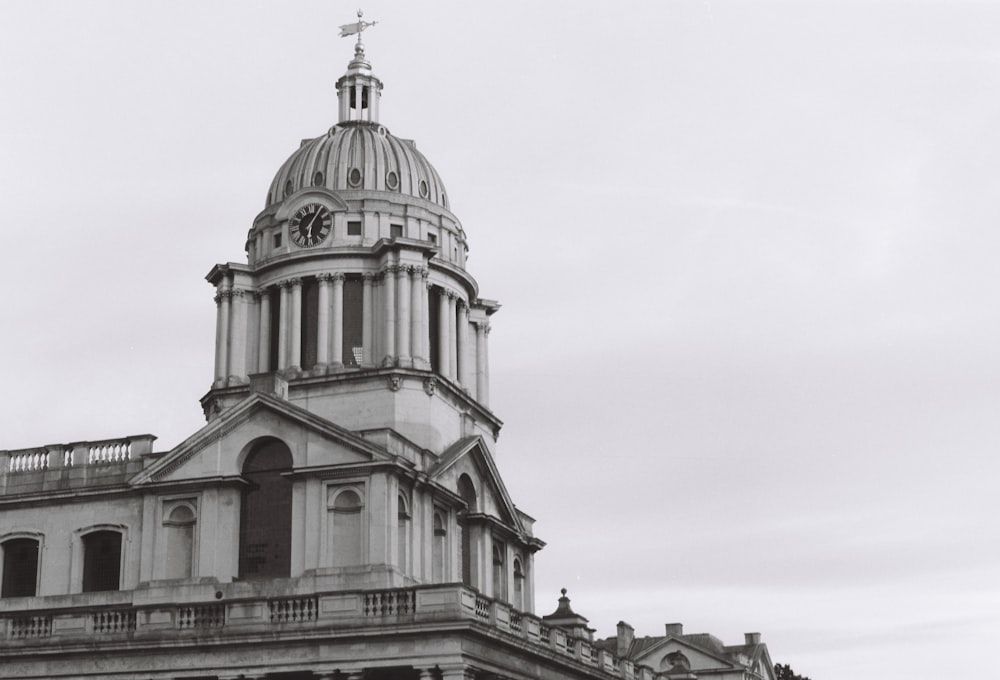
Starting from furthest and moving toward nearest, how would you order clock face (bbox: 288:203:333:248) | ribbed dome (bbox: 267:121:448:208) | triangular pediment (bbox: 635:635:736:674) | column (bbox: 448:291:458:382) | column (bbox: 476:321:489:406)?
triangular pediment (bbox: 635:635:736:674) → column (bbox: 476:321:489:406) → ribbed dome (bbox: 267:121:448:208) → column (bbox: 448:291:458:382) → clock face (bbox: 288:203:333:248)

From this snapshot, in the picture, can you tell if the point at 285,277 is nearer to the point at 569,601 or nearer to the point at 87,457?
the point at 87,457

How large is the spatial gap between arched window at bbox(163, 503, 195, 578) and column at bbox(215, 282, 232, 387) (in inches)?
350

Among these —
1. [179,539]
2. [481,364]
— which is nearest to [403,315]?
[481,364]

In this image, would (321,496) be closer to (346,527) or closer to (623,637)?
(346,527)

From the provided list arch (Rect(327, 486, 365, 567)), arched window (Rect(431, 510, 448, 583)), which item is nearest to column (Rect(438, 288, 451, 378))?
arched window (Rect(431, 510, 448, 583))

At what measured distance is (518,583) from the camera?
64.6 meters

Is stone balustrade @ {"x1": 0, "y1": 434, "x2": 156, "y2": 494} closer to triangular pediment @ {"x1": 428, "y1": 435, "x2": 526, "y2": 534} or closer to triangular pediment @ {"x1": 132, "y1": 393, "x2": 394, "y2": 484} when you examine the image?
triangular pediment @ {"x1": 132, "y1": 393, "x2": 394, "y2": 484}

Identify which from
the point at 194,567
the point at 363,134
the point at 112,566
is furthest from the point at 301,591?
the point at 363,134

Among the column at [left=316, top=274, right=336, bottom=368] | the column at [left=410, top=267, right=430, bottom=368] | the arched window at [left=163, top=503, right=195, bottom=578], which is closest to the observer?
the arched window at [left=163, top=503, right=195, bottom=578]

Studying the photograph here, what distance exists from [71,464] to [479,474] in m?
15.3

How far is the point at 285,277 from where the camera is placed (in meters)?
63.2

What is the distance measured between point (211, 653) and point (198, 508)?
7.17 metres

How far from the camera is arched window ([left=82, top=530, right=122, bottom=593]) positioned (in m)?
56.0

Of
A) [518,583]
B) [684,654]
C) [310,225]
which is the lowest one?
[518,583]
